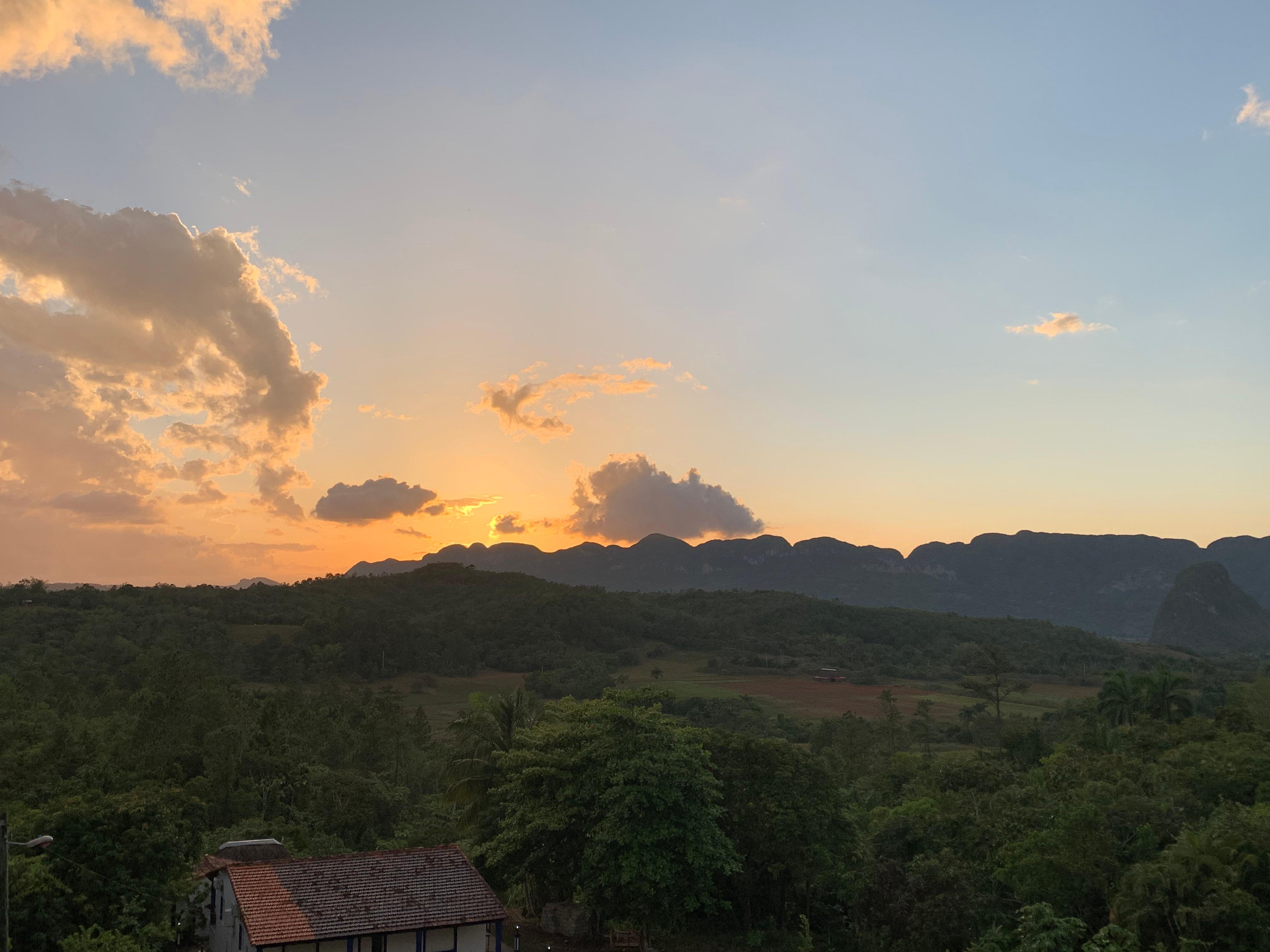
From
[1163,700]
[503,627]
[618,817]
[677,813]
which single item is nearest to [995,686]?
[1163,700]

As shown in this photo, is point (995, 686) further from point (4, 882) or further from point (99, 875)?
point (4, 882)

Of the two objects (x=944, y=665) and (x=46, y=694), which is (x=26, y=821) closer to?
(x=46, y=694)

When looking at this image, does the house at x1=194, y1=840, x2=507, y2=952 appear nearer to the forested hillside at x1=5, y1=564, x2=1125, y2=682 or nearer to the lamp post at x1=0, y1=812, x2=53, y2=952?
the lamp post at x1=0, y1=812, x2=53, y2=952

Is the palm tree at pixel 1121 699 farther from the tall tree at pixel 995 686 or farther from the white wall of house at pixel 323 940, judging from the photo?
the white wall of house at pixel 323 940

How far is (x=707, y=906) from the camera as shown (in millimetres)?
24984

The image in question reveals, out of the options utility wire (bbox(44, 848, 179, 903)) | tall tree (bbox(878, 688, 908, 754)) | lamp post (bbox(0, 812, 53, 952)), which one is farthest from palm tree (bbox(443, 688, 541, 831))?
tall tree (bbox(878, 688, 908, 754))

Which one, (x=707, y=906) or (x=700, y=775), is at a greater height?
(x=700, y=775)

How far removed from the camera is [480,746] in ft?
106

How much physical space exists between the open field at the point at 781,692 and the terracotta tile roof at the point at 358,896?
62938mm

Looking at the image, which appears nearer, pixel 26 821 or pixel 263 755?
pixel 26 821

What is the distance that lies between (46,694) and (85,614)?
182 feet

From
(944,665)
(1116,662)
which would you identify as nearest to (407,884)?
(944,665)

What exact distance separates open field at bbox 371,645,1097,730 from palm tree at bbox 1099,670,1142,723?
1322 inches

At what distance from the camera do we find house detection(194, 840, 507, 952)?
71.9ft
